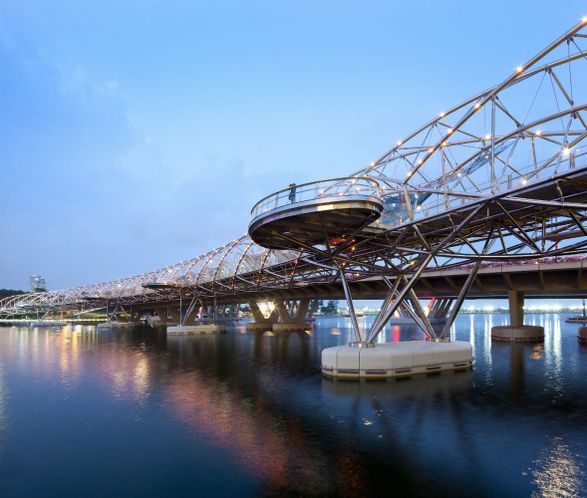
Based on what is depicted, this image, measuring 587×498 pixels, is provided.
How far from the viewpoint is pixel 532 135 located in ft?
99.6

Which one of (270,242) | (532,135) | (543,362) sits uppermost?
(532,135)

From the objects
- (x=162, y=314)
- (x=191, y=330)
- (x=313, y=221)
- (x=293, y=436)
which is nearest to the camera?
(x=293, y=436)

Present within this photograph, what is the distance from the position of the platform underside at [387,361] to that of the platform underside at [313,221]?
8161 millimetres

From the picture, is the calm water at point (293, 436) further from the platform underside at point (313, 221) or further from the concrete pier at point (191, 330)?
the concrete pier at point (191, 330)

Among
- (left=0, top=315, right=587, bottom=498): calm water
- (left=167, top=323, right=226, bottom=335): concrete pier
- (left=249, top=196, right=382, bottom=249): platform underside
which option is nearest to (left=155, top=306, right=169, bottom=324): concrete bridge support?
(left=167, top=323, right=226, bottom=335): concrete pier

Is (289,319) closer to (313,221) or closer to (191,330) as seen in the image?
(191,330)

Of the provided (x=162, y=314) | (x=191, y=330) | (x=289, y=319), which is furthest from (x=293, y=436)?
(x=162, y=314)

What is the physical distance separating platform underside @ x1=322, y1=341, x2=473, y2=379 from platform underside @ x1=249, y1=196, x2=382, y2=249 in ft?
26.8

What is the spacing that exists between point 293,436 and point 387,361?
44.5ft

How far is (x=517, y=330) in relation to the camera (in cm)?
6356

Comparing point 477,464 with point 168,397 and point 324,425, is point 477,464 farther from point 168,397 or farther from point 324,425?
point 168,397

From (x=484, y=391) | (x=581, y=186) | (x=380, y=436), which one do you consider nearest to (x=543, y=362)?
(x=484, y=391)

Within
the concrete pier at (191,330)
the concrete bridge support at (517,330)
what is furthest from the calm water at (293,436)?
the concrete pier at (191,330)

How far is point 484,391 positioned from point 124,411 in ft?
62.1
